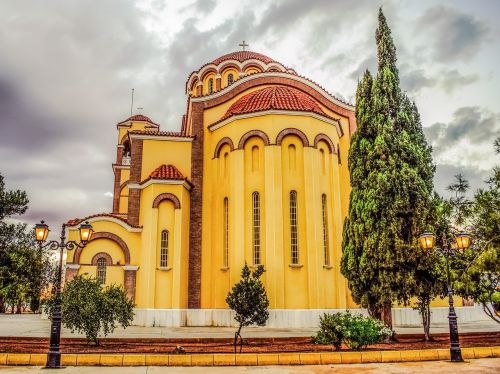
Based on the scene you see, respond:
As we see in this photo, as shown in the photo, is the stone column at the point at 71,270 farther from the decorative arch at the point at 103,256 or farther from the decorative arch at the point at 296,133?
the decorative arch at the point at 296,133

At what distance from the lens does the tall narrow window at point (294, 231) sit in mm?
18391

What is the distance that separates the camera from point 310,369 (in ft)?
29.0

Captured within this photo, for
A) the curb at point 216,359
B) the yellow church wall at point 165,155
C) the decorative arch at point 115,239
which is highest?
the yellow church wall at point 165,155

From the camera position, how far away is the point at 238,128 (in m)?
A: 20.1

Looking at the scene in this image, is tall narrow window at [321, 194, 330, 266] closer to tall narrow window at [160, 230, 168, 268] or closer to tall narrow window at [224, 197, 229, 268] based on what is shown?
tall narrow window at [224, 197, 229, 268]

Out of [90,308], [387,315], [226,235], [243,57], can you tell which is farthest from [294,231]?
[243,57]

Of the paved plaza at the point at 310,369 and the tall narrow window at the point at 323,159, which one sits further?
the tall narrow window at the point at 323,159

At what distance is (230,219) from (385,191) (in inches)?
296

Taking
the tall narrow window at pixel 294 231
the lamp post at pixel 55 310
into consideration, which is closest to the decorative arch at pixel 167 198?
the tall narrow window at pixel 294 231

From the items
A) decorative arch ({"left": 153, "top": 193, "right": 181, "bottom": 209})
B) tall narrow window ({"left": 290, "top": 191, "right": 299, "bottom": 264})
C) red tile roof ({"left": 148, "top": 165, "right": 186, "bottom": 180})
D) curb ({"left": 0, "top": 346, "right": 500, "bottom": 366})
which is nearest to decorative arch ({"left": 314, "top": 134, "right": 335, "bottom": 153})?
tall narrow window ({"left": 290, "top": 191, "right": 299, "bottom": 264})

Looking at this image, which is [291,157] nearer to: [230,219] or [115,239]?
[230,219]

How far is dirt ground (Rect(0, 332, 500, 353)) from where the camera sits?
10.9 meters

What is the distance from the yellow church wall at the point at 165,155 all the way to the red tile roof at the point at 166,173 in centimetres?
64

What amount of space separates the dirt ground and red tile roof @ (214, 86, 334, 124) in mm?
10343
